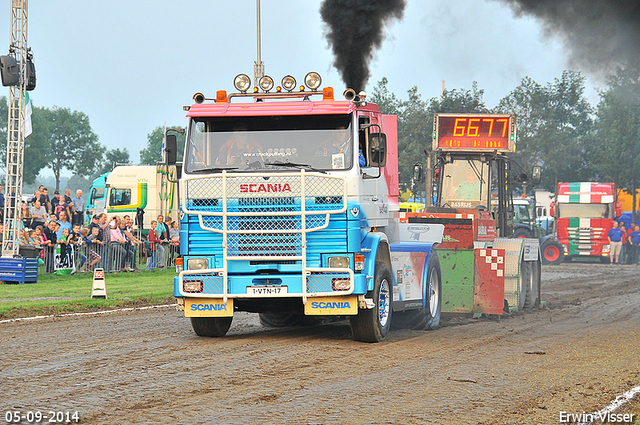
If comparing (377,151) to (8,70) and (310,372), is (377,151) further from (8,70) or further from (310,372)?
(8,70)

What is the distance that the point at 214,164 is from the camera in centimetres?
1124

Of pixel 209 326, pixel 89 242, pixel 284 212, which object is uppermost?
pixel 284 212

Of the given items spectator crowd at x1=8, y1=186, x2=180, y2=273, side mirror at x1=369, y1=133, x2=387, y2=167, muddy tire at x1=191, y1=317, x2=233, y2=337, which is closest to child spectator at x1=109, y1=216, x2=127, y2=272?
spectator crowd at x1=8, y1=186, x2=180, y2=273

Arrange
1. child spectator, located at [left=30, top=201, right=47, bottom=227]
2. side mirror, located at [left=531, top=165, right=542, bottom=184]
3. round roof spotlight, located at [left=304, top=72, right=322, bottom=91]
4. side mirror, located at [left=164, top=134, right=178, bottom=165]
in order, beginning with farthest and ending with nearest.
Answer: child spectator, located at [left=30, top=201, right=47, bottom=227] < side mirror, located at [left=531, top=165, right=542, bottom=184] < round roof spotlight, located at [left=304, top=72, right=322, bottom=91] < side mirror, located at [left=164, top=134, right=178, bottom=165]

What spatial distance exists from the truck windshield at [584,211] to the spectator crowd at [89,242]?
19080mm

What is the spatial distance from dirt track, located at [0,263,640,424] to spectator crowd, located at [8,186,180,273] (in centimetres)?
831

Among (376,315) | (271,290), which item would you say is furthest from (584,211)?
(271,290)

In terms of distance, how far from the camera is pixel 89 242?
73.1 feet

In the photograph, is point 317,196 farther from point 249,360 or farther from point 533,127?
point 533,127

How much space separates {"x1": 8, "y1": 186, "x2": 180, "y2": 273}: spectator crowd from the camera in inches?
867

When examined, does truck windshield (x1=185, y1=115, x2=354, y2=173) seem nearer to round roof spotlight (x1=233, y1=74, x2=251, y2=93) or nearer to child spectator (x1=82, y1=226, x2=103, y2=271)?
round roof spotlight (x1=233, y1=74, x2=251, y2=93)

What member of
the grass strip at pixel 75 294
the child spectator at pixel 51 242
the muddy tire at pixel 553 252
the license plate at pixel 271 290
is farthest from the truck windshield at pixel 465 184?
the muddy tire at pixel 553 252

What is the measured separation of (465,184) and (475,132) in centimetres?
132

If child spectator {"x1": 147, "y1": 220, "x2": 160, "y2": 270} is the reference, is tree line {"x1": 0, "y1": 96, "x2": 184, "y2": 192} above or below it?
above
